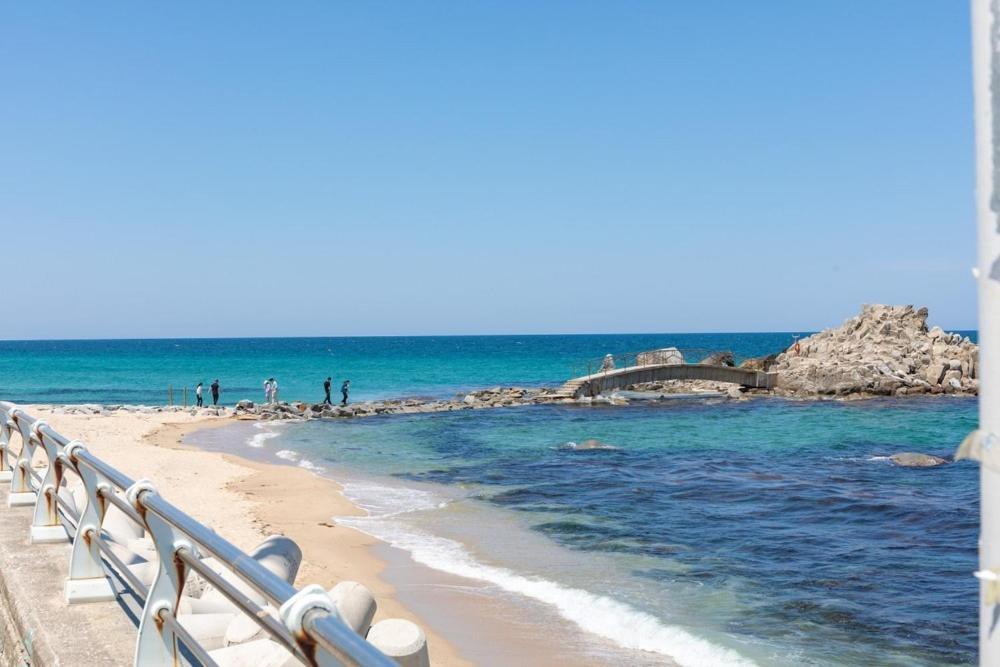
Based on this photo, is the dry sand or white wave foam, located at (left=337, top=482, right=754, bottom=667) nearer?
white wave foam, located at (left=337, top=482, right=754, bottom=667)

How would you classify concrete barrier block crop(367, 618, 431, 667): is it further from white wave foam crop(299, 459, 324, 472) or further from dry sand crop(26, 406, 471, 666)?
white wave foam crop(299, 459, 324, 472)

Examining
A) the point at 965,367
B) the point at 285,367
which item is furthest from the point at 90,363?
the point at 965,367

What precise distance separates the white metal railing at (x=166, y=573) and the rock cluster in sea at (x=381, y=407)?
3135 cm

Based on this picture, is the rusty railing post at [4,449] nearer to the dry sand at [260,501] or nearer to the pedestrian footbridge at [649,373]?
the dry sand at [260,501]

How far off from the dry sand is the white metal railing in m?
4.12

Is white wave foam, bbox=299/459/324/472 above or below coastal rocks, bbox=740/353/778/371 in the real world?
below

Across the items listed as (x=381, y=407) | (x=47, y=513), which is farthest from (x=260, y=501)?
(x=381, y=407)

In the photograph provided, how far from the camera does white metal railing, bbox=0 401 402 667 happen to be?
6.59ft

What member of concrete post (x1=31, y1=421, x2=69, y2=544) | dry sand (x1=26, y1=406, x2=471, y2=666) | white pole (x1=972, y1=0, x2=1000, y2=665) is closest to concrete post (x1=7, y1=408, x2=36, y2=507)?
concrete post (x1=31, y1=421, x2=69, y2=544)

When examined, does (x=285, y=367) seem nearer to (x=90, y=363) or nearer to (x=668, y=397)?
(x=90, y=363)

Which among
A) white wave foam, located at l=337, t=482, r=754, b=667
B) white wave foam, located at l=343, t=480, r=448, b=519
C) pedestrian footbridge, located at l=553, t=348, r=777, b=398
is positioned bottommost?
white wave foam, located at l=343, t=480, r=448, b=519

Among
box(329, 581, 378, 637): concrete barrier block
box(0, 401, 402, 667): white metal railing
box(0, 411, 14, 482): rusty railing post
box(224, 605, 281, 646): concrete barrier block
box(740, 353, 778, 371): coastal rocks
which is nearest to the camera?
box(0, 401, 402, 667): white metal railing

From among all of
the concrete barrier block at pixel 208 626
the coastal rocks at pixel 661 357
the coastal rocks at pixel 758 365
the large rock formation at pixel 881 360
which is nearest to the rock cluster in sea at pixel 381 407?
the coastal rocks at pixel 661 357

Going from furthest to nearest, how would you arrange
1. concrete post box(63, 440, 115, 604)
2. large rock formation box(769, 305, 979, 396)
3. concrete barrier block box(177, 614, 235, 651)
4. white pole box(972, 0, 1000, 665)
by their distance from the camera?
large rock formation box(769, 305, 979, 396) < concrete barrier block box(177, 614, 235, 651) < concrete post box(63, 440, 115, 604) < white pole box(972, 0, 1000, 665)
